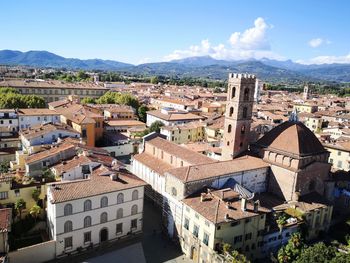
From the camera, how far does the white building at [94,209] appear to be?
30359 millimetres

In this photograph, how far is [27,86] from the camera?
104m

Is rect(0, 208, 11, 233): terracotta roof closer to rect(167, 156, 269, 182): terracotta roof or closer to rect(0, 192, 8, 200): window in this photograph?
rect(0, 192, 8, 200): window

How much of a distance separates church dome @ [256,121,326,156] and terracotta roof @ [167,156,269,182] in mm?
2844

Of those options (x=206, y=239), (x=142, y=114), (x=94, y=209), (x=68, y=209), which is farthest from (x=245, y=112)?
(x=142, y=114)

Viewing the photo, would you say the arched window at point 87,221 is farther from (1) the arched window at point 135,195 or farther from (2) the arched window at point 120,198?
(1) the arched window at point 135,195

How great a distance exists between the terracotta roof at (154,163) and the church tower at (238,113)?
8.83 metres

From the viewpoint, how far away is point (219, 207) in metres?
31.9

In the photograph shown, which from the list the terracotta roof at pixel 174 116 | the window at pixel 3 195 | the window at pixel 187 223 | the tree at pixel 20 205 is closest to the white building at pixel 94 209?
the tree at pixel 20 205

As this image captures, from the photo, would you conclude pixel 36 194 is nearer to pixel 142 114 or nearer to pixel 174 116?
pixel 174 116

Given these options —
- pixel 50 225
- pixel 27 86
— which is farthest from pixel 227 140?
pixel 27 86

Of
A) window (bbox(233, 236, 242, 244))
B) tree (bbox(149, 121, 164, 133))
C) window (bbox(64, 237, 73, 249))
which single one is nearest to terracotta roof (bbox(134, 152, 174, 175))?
window (bbox(233, 236, 242, 244))

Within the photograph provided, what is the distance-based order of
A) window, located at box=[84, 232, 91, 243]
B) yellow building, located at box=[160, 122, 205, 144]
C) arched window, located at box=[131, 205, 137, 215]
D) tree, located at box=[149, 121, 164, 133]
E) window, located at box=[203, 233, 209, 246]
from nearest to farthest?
window, located at box=[203, 233, 209, 246] → window, located at box=[84, 232, 91, 243] → arched window, located at box=[131, 205, 137, 215] → yellow building, located at box=[160, 122, 205, 144] → tree, located at box=[149, 121, 164, 133]

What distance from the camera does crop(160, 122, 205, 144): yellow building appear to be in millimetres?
69744

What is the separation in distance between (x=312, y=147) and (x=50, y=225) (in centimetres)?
3218
